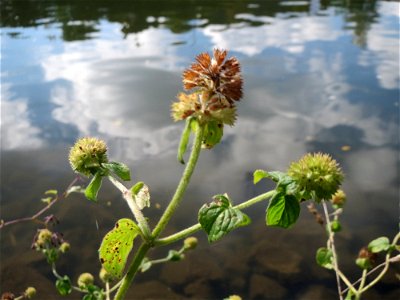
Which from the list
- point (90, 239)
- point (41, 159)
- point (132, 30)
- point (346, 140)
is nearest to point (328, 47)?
point (346, 140)

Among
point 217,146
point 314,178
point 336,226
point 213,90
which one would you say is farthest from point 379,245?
point 217,146

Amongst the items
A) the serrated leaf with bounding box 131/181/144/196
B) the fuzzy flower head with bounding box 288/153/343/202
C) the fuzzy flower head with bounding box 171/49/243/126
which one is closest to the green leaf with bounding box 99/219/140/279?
the serrated leaf with bounding box 131/181/144/196

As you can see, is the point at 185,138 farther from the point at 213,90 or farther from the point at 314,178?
the point at 314,178

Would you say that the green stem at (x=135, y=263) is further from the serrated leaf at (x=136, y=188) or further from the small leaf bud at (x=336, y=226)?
the small leaf bud at (x=336, y=226)

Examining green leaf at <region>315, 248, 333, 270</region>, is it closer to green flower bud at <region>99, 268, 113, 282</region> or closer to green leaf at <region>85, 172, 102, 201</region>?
green flower bud at <region>99, 268, 113, 282</region>

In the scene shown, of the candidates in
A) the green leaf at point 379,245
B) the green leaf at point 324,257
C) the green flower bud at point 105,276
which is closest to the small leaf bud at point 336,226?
the green leaf at point 324,257

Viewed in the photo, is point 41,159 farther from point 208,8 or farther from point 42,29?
point 208,8
